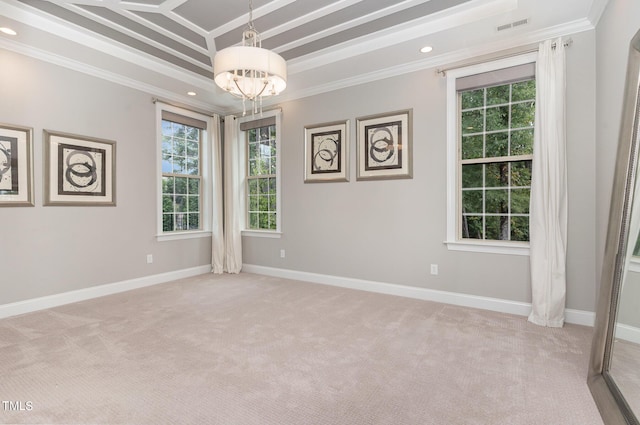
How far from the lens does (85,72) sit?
3.77 metres

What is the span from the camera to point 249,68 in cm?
229

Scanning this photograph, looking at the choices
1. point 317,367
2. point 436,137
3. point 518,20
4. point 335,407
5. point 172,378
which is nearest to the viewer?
point 335,407

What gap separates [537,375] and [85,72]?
5.29 metres

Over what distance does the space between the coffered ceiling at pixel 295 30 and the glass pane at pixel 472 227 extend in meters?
1.76

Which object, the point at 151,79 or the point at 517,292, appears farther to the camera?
the point at 151,79

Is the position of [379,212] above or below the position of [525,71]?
below

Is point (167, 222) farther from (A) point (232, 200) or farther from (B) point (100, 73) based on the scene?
(B) point (100, 73)

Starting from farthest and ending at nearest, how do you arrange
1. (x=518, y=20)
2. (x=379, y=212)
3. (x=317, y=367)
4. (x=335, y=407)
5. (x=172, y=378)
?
1. (x=379, y=212)
2. (x=518, y=20)
3. (x=317, y=367)
4. (x=172, y=378)
5. (x=335, y=407)

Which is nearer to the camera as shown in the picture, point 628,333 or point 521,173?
point 628,333

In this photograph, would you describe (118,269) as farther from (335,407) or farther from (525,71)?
(525,71)

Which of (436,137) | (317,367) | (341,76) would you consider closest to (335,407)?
(317,367)

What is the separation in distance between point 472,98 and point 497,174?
0.90 m

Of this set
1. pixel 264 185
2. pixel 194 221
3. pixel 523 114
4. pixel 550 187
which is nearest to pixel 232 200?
pixel 264 185

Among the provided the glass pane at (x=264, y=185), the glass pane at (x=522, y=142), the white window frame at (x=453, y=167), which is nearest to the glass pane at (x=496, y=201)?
the white window frame at (x=453, y=167)
